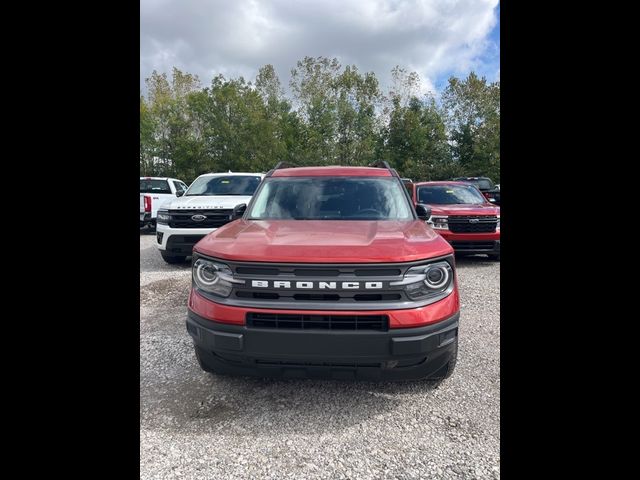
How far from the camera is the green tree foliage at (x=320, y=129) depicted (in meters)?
25.3

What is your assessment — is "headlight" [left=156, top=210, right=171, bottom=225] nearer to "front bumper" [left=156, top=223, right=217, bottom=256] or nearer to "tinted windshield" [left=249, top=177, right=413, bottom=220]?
"front bumper" [left=156, top=223, right=217, bottom=256]

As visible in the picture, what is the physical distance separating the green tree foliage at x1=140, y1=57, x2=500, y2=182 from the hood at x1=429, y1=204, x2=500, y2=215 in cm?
1954

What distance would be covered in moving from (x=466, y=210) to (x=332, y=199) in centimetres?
466

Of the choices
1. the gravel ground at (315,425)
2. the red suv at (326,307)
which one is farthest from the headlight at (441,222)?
the red suv at (326,307)

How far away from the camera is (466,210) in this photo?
7047 mm

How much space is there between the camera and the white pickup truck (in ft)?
33.4

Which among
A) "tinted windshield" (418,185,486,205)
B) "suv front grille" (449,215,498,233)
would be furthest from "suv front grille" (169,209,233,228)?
"tinted windshield" (418,185,486,205)

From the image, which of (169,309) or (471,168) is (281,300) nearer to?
(169,309)

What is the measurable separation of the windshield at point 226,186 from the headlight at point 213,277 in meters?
5.44

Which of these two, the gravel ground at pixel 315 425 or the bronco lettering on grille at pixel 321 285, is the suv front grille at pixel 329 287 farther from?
the gravel ground at pixel 315 425

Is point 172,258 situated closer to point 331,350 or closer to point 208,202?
point 208,202
